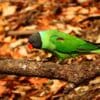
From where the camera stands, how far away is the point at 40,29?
521 centimetres

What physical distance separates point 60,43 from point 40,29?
1.33 m

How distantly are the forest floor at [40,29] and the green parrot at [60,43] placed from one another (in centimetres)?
35

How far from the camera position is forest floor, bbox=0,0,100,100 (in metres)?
4.09

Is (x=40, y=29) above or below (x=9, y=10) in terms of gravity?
below

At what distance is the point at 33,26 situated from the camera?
5336mm

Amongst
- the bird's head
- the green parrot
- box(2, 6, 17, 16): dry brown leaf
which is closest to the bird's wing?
the green parrot

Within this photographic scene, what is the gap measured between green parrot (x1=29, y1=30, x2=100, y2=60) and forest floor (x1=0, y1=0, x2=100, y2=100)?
347 mm

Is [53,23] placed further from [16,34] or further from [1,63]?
[1,63]

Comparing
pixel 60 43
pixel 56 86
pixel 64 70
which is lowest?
pixel 56 86

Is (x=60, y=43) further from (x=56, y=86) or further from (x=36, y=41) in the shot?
(x=56, y=86)

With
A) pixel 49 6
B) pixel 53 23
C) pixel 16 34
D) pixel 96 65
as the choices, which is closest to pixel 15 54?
pixel 16 34

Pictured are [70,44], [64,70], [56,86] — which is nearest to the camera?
[64,70]

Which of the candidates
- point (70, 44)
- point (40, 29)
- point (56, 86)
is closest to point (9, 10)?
point (40, 29)

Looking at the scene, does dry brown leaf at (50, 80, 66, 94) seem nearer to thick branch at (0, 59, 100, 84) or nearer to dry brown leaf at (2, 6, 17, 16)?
thick branch at (0, 59, 100, 84)
